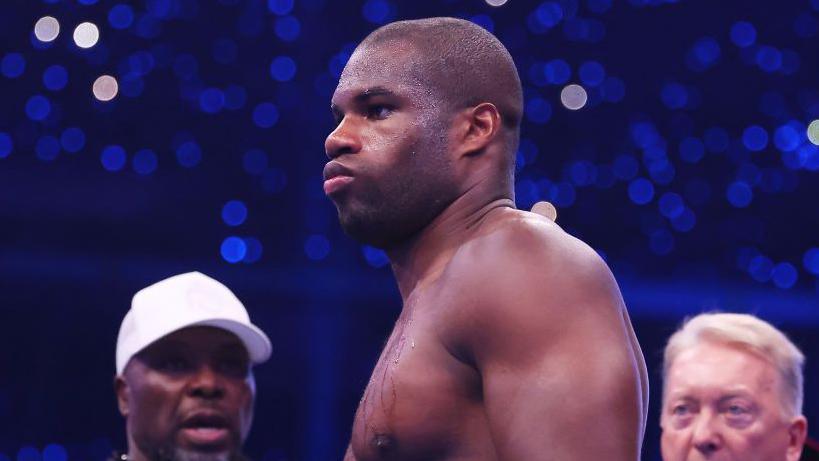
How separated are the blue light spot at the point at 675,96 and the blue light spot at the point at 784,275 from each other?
64 centimetres

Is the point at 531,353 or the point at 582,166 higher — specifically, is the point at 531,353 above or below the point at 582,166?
below

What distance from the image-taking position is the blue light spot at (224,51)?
389 centimetres

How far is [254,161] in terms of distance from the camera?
389 centimetres

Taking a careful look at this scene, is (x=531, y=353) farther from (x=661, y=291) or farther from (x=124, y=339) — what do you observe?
(x=661, y=291)

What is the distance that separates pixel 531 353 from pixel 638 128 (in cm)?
297

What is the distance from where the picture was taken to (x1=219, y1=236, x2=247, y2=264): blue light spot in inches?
151

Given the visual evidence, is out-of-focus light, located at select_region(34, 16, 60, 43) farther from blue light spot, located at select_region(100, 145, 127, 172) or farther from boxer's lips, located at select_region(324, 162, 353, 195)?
boxer's lips, located at select_region(324, 162, 353, 195)

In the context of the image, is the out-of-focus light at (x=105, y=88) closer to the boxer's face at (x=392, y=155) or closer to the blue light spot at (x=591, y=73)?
the blue light spot at (x=591, y=73)

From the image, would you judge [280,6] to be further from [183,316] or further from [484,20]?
[183,316]

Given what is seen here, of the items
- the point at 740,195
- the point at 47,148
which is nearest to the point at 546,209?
the point at 740,195

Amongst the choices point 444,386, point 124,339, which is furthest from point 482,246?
point 124,339

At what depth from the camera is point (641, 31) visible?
12.7ft

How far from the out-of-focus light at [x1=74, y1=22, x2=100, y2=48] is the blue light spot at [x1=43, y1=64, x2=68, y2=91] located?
0.34 ft

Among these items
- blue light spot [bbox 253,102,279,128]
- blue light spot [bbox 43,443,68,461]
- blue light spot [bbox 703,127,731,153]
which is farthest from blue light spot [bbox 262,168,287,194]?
blue light spot [bbox 703,127,731,153]
